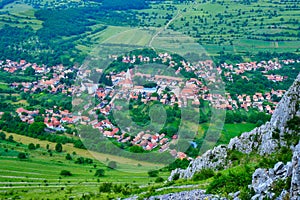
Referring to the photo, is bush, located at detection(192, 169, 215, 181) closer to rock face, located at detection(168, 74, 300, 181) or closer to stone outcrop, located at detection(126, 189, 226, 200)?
Answer: rock face, located at detection(168, 74, 300, 181)

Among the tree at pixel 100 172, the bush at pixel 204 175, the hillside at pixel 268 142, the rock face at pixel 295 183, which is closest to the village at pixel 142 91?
the tree at pixel 100 172

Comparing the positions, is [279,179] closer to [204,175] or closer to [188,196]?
[188,196]

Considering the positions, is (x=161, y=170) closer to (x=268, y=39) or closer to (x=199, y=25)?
(x=268, y=39)

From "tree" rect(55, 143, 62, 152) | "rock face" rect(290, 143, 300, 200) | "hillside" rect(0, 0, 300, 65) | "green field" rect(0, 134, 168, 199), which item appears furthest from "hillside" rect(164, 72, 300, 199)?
"hillside" rect(0, 0, 300, 65)

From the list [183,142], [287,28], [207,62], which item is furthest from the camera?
[287,28]

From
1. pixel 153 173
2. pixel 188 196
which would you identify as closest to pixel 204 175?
pixel 188 196

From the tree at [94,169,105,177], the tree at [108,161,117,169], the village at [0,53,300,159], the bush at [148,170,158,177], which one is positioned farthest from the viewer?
the village at [0,53,300,159]

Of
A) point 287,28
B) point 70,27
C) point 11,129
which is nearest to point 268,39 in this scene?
point 287,28
